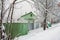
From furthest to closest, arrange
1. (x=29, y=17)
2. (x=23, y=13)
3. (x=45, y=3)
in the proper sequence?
(x=23, y=13) → (x=29, y=17) → (x=45, y=3)

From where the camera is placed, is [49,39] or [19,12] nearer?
[49,39]

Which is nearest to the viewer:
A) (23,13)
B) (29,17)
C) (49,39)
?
(49,39)

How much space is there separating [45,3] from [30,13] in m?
7.76

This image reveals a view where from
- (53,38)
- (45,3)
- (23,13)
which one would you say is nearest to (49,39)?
(53,38)

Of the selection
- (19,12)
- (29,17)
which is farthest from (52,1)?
(19,12)

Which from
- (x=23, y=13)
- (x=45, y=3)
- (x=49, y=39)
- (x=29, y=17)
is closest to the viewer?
(x=49, y=39)

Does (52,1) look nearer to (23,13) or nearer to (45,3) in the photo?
(45,3)

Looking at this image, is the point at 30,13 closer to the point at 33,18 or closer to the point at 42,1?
the point at 33,18

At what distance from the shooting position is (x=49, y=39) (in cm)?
479

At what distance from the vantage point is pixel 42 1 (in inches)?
745

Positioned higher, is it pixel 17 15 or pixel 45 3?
pixel 45 3

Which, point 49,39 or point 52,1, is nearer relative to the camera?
point 49,39

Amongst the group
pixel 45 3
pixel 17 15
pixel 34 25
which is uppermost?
pixel 45 3

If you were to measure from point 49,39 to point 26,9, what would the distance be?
23.3 m
